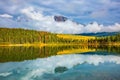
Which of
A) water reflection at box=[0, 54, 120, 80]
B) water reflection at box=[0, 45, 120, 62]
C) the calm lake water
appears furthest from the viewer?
water reflection at box=[0, 45, 120, 62]

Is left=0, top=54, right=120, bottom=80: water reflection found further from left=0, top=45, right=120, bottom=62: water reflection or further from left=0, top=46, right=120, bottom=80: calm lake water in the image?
left=0, top=45, right=120, bottom=62: water reflection

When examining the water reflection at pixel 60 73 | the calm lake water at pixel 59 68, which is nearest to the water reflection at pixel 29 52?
the calm lake water at pixel 59 68

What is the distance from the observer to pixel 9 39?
198 m

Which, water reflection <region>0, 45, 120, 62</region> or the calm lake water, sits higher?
the calm lake water

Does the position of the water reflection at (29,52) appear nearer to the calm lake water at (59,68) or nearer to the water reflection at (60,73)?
the calm lake water at (59,68)

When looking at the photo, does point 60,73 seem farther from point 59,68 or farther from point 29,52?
point 29,52

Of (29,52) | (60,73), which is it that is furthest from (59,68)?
(29,52)

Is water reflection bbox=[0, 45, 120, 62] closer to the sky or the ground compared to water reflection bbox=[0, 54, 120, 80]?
closer to the ground

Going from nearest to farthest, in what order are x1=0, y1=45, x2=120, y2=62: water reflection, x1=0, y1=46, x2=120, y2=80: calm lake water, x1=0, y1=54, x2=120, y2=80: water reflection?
1. x1=0, y1=54, x2=120, y2=80: water reflection
2. x1=0, y1=46, x2=120, y2=80: calm lake water
3. x1=0, y1=45, x2=120, y2=62: water reflection

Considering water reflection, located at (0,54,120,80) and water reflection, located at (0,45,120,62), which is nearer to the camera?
water reflection, located at (0,54,120,80)

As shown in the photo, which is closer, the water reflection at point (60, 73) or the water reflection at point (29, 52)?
the water reflection at point (60, 73)

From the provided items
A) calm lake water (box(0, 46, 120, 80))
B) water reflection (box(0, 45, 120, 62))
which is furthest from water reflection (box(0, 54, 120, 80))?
water reflection (box(0, 45, 120, 62))

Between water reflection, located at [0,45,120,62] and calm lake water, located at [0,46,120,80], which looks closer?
calm lake water, located at [0,46,120,80]

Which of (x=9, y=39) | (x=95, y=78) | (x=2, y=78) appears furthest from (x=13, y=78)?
(x=9, y=39)
